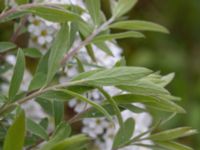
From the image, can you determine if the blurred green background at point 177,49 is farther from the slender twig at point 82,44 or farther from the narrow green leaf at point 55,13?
the narrow green leaf at point 55,13

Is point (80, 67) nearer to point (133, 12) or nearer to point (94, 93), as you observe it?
point (94, 93)

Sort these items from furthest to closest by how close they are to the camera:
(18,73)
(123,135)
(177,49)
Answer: (177,49) → (123,135) → (18,73)

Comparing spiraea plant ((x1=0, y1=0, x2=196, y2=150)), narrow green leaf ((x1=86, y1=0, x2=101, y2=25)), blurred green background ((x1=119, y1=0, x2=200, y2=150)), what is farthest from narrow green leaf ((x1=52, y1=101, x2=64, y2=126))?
blurred green background ((x1=119, y1=0, x2=200, y2=150))

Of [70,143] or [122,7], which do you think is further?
[122,7]

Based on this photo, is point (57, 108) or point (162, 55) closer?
point (57, 108)

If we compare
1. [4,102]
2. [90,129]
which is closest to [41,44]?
[90,129]

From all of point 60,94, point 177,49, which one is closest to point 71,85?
point 60,94

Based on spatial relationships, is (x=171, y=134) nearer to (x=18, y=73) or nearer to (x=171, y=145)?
(x=171, y=145)
